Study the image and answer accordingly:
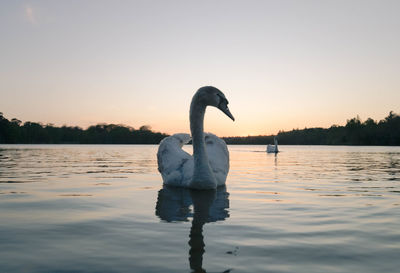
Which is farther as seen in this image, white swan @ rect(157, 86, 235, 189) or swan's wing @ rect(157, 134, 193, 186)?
swan's wing @ rect(157, 134, 193, 186)

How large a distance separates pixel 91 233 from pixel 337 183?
7514 mm

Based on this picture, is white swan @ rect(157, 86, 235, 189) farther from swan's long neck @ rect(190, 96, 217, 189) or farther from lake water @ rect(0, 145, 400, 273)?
lake water @ rect(0, 145, 400, 273)

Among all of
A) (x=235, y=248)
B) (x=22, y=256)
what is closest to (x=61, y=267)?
(x=22, y=256)

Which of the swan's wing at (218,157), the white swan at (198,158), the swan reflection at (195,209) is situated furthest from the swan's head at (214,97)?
the swan reflection at (195,209)

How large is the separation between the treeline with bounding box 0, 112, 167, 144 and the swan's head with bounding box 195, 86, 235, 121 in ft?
356

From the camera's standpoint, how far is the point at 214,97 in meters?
8.25

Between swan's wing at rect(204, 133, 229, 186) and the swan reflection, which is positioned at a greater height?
swan's wing at rect(204, 133, 229, 186)

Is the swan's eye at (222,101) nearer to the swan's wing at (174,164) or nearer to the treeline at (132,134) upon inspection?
the swan's wing at (174,164)

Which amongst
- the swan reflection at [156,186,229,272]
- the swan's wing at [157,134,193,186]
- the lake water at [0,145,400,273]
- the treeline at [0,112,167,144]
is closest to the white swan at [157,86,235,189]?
the swan's wing at [157,134,193,186]

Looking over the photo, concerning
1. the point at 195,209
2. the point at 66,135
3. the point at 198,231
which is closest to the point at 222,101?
the point at 195,209

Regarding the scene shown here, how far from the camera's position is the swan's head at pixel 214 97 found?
827cm

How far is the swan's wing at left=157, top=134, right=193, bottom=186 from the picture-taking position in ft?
28.1

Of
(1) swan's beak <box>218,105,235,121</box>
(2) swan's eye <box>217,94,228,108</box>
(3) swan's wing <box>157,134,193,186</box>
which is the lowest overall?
(3) swan's wing <box>157,134,193,186</box>

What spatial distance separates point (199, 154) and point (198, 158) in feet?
0.35
